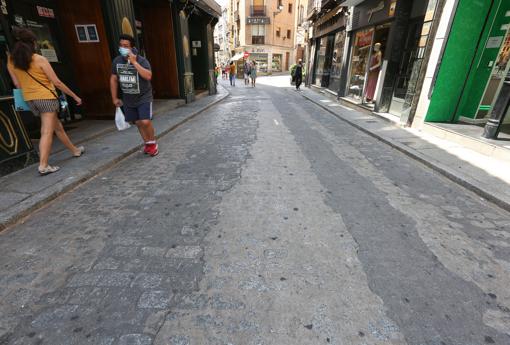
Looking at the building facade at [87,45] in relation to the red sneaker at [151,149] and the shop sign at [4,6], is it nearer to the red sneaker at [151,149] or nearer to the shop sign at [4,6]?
the shop sign at [4,6]

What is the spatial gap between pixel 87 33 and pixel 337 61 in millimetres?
12630

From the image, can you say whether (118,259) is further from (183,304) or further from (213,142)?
(213,142)

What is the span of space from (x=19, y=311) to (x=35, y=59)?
11.5ft

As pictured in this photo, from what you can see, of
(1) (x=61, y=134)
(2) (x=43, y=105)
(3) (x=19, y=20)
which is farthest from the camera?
(3) (x=19, y=20)

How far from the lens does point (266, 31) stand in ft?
132

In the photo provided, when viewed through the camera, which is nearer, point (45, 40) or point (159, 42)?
point (45, 40)

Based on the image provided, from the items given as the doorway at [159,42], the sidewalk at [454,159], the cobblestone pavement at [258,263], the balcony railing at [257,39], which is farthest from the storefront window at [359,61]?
the balcony railing at [257,39]

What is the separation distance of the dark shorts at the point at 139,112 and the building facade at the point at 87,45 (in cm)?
157

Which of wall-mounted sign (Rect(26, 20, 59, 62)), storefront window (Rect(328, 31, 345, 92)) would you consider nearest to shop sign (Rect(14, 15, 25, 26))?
wall-mounted sign (Rect(26, 20, 59, 62))

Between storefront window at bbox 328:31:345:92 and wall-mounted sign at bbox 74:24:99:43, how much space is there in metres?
11.6

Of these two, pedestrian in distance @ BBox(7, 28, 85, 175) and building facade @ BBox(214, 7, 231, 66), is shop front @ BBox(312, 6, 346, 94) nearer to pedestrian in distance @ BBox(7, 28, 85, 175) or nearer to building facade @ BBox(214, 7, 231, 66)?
pedestrian in distance @ BBox(7, 28, 85, 175)

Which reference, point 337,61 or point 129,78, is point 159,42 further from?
point 337,61

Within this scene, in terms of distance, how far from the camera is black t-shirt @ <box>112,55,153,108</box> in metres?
4.51

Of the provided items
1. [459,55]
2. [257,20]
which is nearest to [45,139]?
[459,55]
